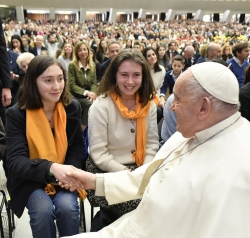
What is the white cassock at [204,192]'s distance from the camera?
1105 millimetres

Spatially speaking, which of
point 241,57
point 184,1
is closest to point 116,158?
point 241,57

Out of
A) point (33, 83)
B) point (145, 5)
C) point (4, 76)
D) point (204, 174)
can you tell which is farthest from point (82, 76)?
point (145, 5)

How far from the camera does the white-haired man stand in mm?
1108

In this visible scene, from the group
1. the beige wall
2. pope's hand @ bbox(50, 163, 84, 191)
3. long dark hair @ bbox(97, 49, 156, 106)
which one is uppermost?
the beige wall

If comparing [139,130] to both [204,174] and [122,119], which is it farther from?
[204,174]

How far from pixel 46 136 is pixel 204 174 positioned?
1.08m

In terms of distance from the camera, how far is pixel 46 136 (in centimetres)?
193

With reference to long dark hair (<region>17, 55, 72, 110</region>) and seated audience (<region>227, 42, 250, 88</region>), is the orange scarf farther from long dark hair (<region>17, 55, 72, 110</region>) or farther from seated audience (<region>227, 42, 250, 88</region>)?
seated audience (<region>227, 42, 250, 88</region>)

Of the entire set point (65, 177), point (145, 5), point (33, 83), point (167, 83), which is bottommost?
point (65, 177)

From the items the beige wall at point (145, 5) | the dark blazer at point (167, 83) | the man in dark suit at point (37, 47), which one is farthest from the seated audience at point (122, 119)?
the beige wall at point (145, 5)

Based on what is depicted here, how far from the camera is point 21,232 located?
244 cm

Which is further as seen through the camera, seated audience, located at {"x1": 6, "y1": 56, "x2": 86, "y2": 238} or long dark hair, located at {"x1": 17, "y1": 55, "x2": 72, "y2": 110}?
long dark hair, located at {"x1": 17, "y1": 55, "x2": 72, "y2": 110}

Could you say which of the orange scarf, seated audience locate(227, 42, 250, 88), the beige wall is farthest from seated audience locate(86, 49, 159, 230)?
the beige wall

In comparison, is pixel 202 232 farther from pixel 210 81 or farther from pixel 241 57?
pixel 241 57
